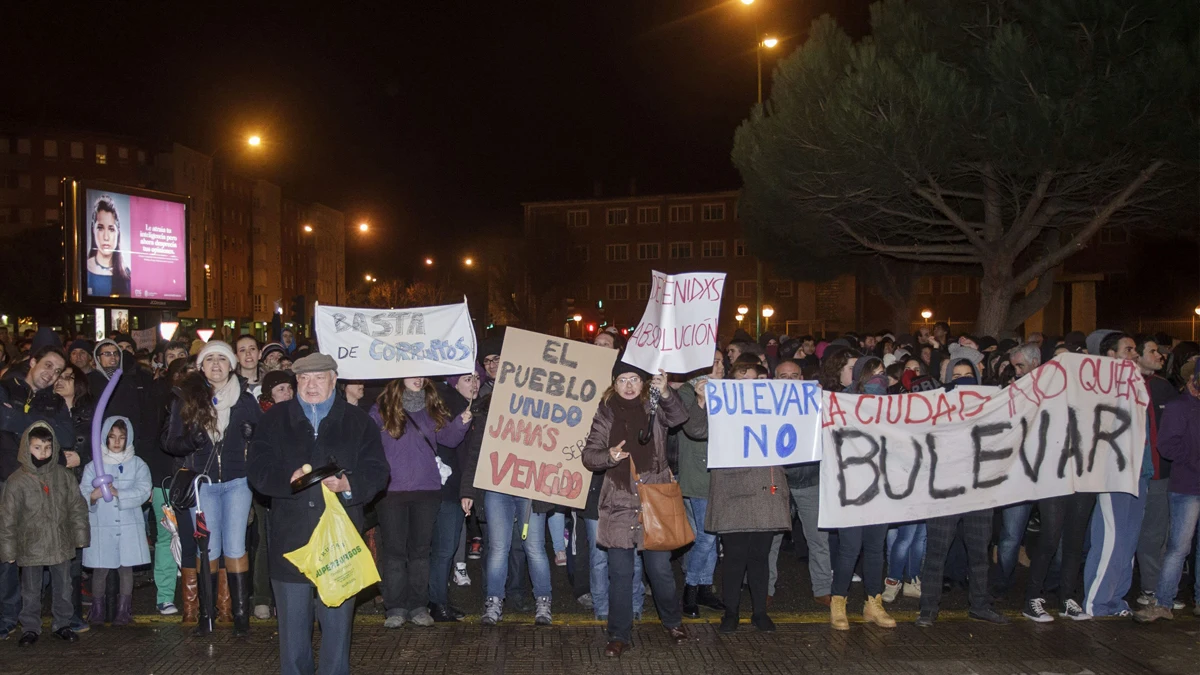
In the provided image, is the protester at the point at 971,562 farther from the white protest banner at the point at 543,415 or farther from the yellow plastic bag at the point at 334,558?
the yellow plastic bag at the point at 334,558

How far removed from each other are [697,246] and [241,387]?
66.1m

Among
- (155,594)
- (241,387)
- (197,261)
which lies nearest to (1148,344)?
(241,387)

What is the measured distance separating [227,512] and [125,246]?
47.0 feet

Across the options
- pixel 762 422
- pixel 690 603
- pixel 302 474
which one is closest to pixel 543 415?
pixel 762 422

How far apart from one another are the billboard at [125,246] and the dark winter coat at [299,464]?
48.8 ft

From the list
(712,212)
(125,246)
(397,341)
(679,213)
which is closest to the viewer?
(397,341)

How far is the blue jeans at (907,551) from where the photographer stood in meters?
7.54

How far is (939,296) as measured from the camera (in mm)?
62156

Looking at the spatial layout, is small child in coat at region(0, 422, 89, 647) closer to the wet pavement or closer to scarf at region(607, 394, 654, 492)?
the wet pavement

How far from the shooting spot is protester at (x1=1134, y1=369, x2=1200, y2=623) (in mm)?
6961

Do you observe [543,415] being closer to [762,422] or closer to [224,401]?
[762,422]

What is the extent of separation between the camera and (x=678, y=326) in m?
6.94

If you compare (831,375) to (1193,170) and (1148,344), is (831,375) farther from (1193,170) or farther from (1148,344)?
(1193,170)

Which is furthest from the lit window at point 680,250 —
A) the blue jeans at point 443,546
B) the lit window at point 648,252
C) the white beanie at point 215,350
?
the white beanie at point 215,350
